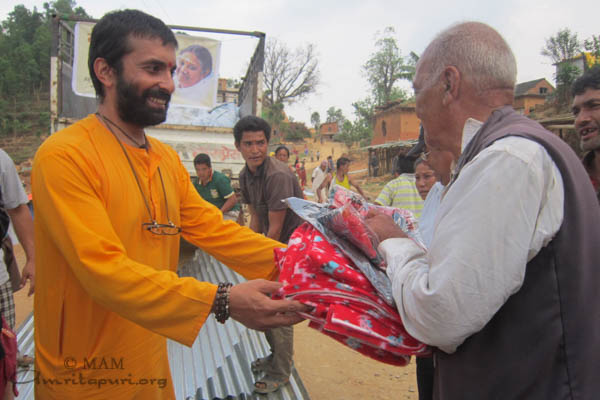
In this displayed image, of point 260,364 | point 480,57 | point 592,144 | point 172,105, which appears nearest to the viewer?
point 480,57

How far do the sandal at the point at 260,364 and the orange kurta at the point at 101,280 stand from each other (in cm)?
160

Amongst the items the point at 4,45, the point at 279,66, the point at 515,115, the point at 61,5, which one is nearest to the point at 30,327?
the point at 515,115

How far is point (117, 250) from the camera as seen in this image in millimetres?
1383

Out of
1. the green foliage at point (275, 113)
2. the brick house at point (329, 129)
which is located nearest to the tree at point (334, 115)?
the brick house at point (329, 129)

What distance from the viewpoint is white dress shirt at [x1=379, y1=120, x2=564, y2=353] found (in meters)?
0.89

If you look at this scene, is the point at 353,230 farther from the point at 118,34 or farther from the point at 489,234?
the point at 118,34

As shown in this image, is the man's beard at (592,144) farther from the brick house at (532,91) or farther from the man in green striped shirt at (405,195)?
the brick house at (532,91)

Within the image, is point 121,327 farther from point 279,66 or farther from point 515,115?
point 279,66

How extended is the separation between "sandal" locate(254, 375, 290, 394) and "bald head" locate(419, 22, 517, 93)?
2780 mm

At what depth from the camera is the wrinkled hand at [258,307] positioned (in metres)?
1.40

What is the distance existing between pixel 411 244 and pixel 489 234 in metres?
0.37

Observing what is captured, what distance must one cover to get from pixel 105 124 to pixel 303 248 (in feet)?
3.49

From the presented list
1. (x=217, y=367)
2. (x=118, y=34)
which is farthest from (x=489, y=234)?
(x=217, y=367)

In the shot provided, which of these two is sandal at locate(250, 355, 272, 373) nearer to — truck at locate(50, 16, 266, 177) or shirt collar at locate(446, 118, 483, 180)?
shirt collar at locate(446, 118, 483, 180)
